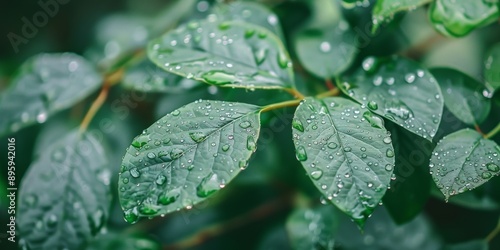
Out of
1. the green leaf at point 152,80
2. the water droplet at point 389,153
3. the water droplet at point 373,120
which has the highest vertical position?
the water droplet at point 389,153

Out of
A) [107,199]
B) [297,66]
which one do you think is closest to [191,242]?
[107,199]

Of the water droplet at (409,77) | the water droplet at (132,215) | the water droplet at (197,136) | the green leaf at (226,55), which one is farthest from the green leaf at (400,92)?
the water droplet at (132,215)

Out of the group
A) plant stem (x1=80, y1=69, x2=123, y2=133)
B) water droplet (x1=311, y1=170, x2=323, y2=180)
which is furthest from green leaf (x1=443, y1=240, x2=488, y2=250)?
plant stem (x1=80, y1=69, x2=123, y2=133)

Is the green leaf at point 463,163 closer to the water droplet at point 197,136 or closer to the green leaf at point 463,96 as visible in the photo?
the green leaf at point 463,96

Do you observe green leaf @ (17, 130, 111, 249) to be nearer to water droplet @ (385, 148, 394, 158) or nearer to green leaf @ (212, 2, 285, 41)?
green leaf @ (212, 2, 285, 41)

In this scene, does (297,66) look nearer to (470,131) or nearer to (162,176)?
(470,131)

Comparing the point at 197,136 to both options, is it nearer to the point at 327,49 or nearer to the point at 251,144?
the point at 251,144
